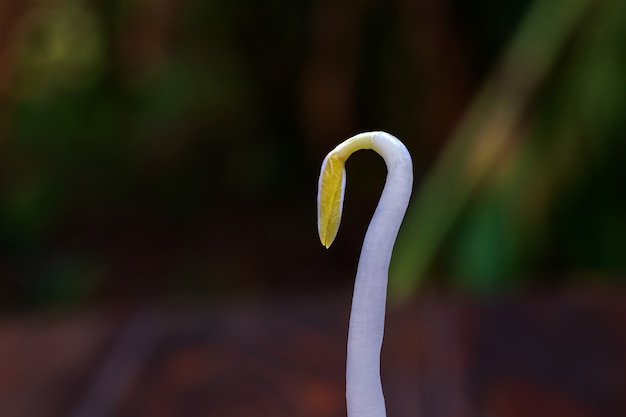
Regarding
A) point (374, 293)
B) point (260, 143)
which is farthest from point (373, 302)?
point (260, 143)

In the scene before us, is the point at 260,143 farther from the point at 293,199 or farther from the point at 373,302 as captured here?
the point at 373,302

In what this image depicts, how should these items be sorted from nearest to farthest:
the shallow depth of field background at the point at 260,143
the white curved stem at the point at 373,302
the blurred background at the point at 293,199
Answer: the white curved stem at the point at 373,302 → the blurred background at the point at 293,199 → the shallow depth of field background at the point at 260,143

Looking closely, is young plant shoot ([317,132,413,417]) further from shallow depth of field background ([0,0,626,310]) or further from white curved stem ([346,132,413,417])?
shallow depth of field background ([0,0,626,310])

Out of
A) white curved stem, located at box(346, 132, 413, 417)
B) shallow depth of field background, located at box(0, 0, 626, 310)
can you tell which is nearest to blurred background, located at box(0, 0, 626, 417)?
shallow depth of field background, located at box(0, 0, 626, 310)

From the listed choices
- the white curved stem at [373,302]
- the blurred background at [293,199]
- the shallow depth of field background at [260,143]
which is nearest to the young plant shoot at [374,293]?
the white curved stem at [373,302]

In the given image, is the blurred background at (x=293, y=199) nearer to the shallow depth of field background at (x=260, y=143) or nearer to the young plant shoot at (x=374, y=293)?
the shallow depth of field background at (x=260, y=143)

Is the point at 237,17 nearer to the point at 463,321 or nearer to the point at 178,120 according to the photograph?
the point at 178,120

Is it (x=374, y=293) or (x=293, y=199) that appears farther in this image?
(x=293, y=199)

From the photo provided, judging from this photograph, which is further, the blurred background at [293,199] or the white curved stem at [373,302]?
the blurred background at [293,199]
